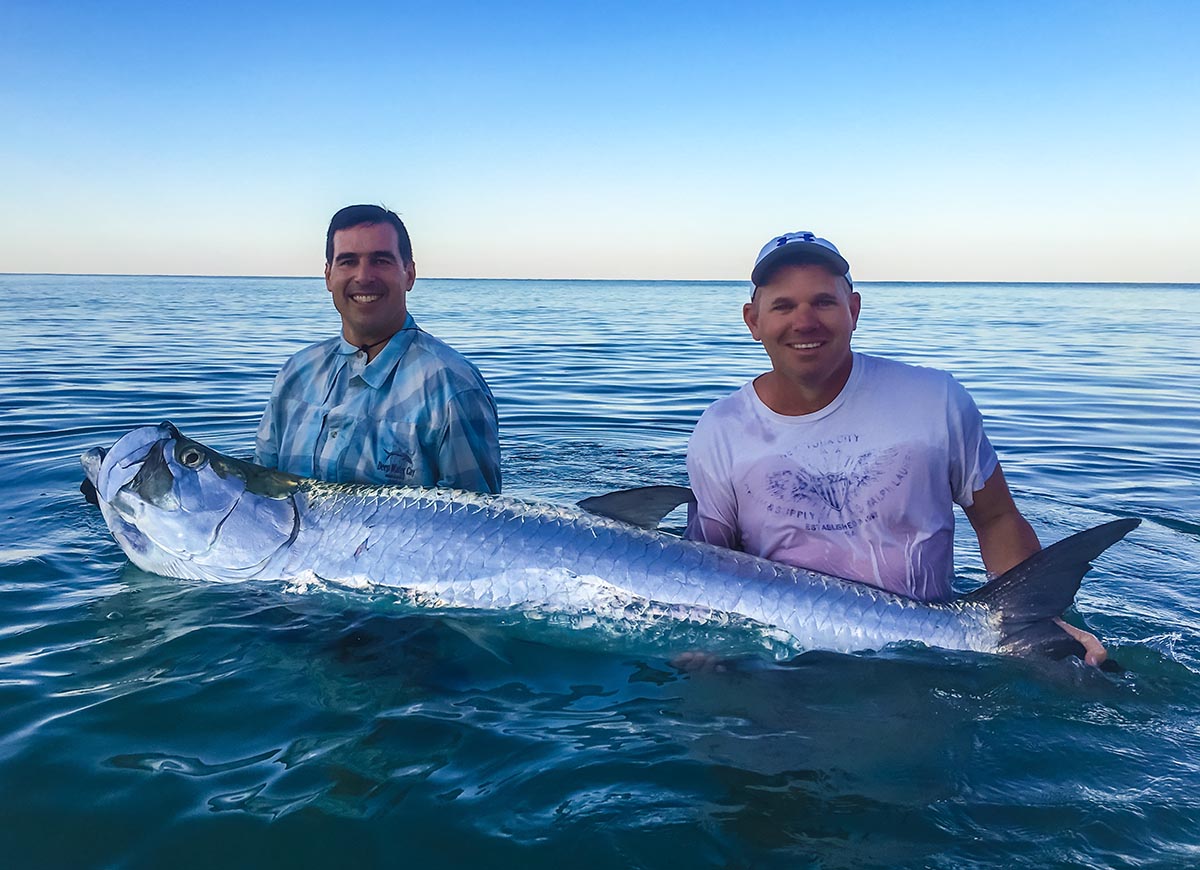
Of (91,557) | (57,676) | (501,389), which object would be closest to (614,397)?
(501,389)

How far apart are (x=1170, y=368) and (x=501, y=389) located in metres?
12.9

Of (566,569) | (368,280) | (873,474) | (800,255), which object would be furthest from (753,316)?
(368,280)

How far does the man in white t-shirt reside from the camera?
161 inches

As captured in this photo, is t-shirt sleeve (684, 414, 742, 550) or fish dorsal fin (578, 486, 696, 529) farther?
t-shirt sleeve (684, 414, 742, 550)

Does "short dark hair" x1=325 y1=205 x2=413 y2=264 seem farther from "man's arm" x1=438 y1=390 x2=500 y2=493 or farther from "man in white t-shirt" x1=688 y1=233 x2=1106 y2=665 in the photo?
"man in white t-shirt" x1=688 y1=233 x2=1106 y2=665

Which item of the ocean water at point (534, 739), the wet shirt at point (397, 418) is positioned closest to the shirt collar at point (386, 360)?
the wet shirt at point (397, 418)

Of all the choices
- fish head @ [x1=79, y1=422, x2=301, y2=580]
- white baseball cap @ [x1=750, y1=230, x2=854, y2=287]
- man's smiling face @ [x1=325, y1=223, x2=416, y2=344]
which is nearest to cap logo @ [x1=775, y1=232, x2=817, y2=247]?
white baseball cap @ [x1=750, y1=230, x2=854, y2=287]

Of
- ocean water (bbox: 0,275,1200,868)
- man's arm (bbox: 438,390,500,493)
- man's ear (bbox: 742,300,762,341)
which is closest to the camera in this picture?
ocean water (bbox: 0,275,1200,868)

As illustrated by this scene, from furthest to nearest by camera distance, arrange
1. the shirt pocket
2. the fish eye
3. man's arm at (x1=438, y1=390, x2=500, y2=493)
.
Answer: the shirt pocket
man's arm at (x1=438, y1=390, x2=500, y2=493)
the fish eye

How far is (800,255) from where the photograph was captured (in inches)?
162

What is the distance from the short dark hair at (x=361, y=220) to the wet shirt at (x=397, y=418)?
502 mm

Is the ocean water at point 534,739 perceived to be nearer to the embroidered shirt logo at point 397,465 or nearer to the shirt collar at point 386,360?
the embroidered shirt logo at point 397,465

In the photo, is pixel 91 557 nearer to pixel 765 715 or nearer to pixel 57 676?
pixel 57 676

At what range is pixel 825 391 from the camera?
4.23 m
